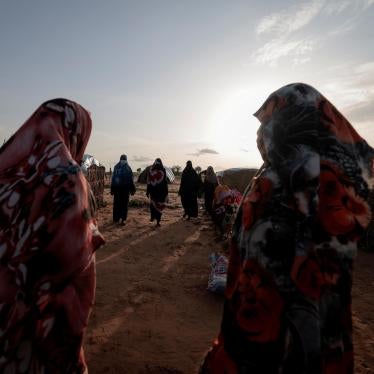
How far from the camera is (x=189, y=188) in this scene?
11.4 metres

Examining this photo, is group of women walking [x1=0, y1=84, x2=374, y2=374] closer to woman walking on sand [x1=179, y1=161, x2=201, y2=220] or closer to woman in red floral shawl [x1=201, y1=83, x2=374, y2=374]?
woman in red floral shawl [x1=201, y1=83, x2=374, y2=374]

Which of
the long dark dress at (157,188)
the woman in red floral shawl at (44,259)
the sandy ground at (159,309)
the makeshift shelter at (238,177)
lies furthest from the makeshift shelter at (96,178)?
the woman in red floral shawl at (44,259)

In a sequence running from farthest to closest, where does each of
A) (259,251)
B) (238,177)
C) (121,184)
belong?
(238,177) → (121,184) → (259,251)

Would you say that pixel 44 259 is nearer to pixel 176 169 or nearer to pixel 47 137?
pixel 47 137

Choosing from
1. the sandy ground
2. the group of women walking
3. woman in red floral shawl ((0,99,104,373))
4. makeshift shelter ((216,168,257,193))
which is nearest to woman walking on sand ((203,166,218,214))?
the sandy ground

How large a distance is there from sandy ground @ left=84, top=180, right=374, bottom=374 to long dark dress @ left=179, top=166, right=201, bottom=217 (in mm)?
3542

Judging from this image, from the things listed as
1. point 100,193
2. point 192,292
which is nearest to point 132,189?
point 100,193

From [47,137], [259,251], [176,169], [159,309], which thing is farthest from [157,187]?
[176,169]

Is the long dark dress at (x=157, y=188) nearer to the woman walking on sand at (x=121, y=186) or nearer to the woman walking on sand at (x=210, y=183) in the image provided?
the woman walking on sand at (x=121, y=186)

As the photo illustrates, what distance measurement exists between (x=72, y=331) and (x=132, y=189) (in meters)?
8.56

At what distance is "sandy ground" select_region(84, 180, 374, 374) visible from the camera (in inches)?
126

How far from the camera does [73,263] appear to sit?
157 centimetres

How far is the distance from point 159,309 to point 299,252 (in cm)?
305

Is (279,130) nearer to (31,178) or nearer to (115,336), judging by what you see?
(31,178)
